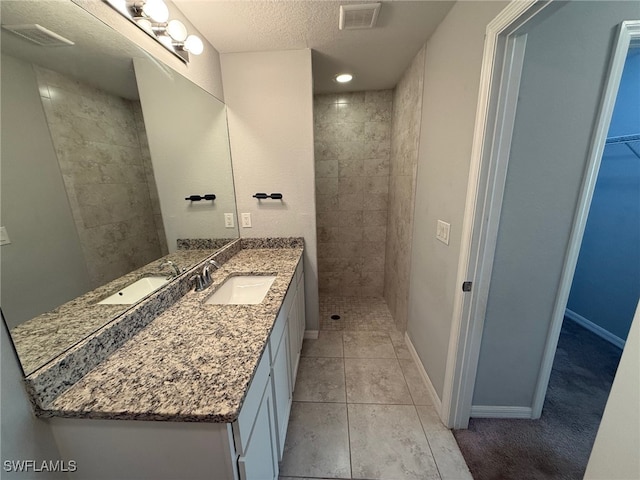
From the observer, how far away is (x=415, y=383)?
6.07 ft

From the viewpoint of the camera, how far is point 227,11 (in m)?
1.38

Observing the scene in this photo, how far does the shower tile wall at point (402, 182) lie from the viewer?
1.99 metres

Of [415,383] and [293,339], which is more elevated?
[293,339]

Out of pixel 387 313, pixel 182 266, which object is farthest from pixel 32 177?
pixel 387 313

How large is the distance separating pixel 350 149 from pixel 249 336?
2515mm

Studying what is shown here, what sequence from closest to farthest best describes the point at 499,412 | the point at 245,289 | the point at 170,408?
the point at 170,408 → the point at 499,412 → the point at 245,289

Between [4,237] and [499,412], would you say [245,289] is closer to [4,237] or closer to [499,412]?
[4,237]

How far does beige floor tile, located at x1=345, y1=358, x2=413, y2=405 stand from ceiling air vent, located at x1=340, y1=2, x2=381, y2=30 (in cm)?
249

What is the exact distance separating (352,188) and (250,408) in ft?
8.46

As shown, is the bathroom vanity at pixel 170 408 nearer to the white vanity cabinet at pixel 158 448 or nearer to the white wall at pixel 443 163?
the white vanity cabinet at pixel 158 448

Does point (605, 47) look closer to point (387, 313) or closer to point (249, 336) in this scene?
point (249, 336)

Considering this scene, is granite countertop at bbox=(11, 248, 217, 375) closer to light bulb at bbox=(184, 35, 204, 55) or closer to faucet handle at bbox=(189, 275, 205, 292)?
faucet handle at bbox=(189, 275, 205, 292)

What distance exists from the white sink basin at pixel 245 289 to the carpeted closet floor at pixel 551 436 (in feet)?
4.99

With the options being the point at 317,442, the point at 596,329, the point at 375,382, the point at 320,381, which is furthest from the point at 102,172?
the point at 596,329
